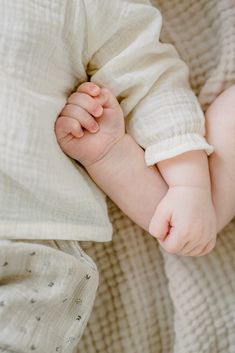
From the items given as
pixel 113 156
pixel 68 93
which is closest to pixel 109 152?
pixel 113 156

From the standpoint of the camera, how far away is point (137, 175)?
0.90 meters

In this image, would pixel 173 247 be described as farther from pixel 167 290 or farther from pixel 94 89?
pixel 94 89

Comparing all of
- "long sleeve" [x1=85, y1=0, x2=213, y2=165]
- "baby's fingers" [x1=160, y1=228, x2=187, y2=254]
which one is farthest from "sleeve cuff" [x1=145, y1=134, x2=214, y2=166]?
"baby's fingers" [x1=160, y1=228, x2=187, y2=254]

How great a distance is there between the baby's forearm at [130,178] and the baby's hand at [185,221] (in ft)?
0.11

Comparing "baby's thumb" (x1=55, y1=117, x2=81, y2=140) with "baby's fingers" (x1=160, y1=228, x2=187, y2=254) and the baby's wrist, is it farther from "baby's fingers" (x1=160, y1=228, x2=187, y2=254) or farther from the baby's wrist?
"baby's fingers" (x1=160, y1=228, x2=187, y2=254)

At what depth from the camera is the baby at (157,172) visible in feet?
2.82

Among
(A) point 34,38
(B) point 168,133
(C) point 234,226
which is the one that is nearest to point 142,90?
(B) point 168,133

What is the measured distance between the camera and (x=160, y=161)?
89cm

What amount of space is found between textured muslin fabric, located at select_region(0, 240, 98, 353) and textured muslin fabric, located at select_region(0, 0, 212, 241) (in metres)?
0.03

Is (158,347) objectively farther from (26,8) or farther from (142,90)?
(26,8)

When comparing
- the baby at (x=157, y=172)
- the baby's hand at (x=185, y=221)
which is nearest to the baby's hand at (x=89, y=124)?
the baby at (x=157, y=172)

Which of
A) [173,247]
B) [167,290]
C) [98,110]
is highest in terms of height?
[98,110]

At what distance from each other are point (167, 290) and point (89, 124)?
33cm

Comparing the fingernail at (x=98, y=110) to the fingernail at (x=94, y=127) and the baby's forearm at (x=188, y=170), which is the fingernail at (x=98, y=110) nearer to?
the fingernail at (x=94, y=127)
